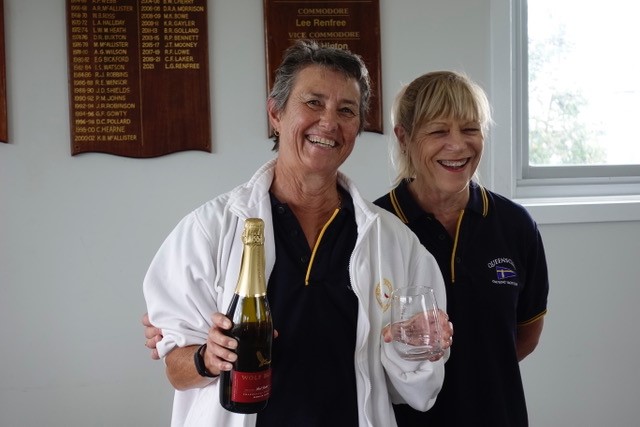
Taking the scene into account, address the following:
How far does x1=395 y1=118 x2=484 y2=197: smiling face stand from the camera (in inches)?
64.7

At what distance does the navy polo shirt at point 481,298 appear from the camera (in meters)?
1.56

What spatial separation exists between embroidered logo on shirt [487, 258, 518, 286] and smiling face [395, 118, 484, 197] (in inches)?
7.3

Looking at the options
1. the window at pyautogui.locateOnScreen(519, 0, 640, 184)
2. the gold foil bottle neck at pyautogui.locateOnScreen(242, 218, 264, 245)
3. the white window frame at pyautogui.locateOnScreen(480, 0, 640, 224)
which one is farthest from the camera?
the window at pyautogui.locateOnScreen(519, 0, 640, 184)

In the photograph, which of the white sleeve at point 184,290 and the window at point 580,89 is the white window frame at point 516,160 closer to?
the window at point 580,89

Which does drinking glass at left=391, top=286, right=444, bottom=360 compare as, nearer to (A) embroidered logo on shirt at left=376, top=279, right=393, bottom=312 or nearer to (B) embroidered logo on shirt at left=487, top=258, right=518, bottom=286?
(A) embroidered logo on shirt at left=376, top=279, right=393, bottom=312

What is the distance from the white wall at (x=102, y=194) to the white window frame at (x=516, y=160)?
0.07 metres

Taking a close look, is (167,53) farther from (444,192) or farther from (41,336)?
(444,192)

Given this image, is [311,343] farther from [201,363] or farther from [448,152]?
[448,152]

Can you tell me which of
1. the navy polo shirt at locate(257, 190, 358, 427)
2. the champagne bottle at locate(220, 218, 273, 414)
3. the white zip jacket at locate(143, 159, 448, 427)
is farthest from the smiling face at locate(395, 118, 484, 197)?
the champagne bottle at locate(220, 218, 273, 414)

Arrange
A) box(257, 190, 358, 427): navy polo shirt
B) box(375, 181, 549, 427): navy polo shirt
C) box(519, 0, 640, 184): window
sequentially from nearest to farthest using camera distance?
1. box(257, 190, 358, 427): navy polo shirt
2. box(375, 181, 549, 427): navy polo shirt
3. box(519, 0, 640, 184): window

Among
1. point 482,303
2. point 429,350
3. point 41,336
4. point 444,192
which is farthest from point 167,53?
point 429,350

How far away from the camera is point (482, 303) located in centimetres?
159

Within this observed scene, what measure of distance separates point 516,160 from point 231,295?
6.79 ft

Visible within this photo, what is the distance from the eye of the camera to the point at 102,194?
106 inches
